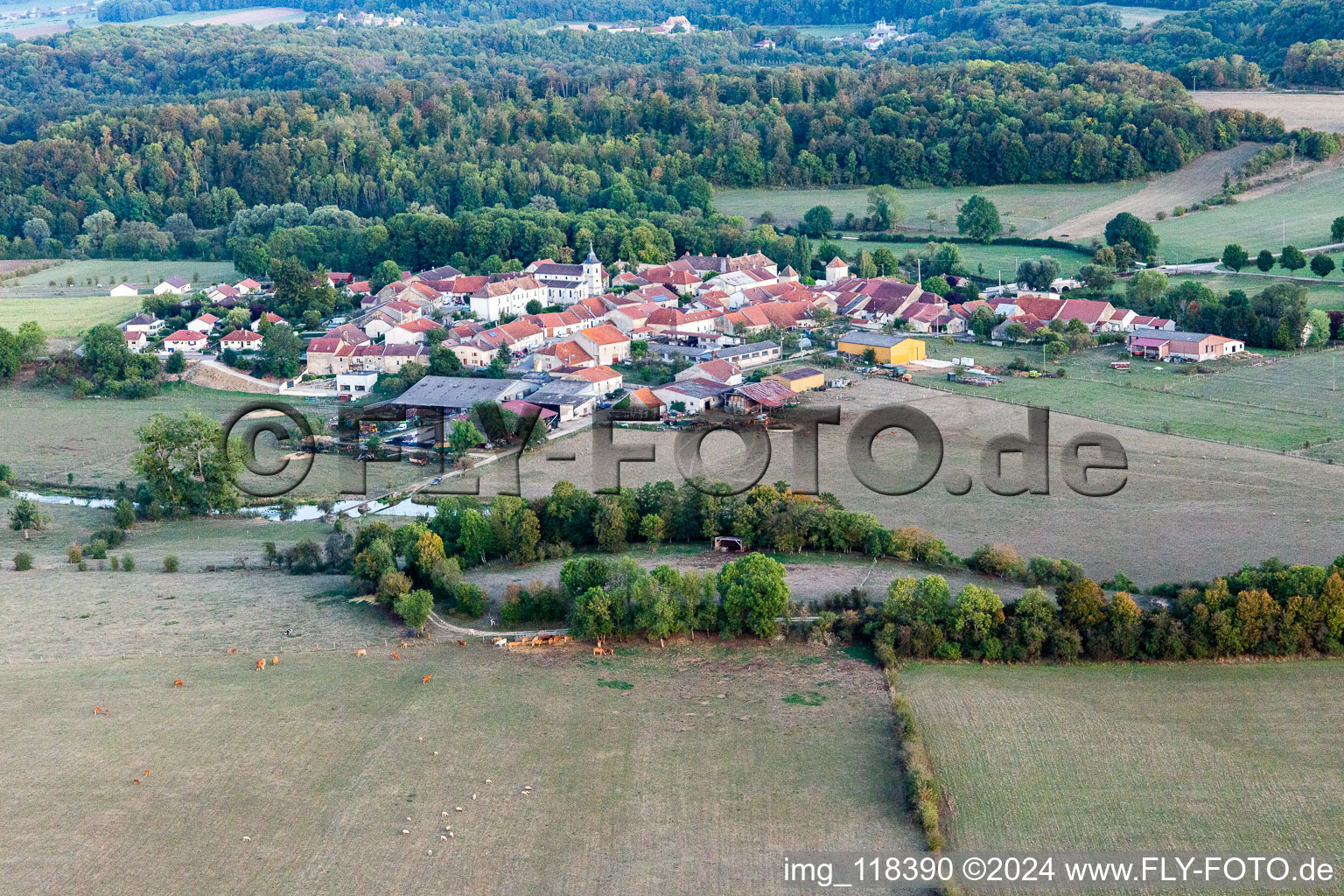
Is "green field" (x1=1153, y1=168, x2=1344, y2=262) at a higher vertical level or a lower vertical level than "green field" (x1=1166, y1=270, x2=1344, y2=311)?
higher

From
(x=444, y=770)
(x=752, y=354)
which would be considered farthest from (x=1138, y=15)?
A: (x=444, y=770)

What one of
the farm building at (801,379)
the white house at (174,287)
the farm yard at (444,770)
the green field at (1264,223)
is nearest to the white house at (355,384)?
the farm building at (801,379)

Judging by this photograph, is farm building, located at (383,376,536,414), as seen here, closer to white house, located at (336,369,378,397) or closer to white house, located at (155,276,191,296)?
white house, located at (336,369,378,397)

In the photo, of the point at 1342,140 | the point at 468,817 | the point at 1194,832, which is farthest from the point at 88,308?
→ the point at 1342,140

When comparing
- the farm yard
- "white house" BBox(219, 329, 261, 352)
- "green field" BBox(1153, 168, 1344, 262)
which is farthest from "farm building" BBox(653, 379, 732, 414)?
"green field" BBox(1153, 168, 1344, 262)

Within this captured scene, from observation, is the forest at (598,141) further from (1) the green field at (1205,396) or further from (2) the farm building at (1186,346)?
(1) the green field at (1205,396)

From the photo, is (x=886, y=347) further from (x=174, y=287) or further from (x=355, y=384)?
(x=174, y=287)
